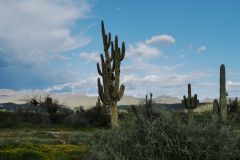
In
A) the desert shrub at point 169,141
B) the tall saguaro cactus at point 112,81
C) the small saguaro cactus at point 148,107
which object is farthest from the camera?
the tall saguaro cactus at point 112,81

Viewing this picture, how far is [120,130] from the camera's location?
8.25 m

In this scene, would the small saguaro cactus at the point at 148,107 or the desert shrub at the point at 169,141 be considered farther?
the small saguaro cactus at the point at 148,107

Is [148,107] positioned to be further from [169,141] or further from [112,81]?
[112,81]

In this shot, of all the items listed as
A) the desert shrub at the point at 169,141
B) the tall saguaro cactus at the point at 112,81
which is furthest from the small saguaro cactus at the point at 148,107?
the tall saguaro cactus at the point at 112,81

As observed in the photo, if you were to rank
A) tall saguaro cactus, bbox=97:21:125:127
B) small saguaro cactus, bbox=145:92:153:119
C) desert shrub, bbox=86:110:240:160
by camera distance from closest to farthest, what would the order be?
desert shrub, bbox=86:110:240:160, small saguaro cactus, bbox=145:92:153:119, tall saguaro cactus, bbox=97:21:125:127

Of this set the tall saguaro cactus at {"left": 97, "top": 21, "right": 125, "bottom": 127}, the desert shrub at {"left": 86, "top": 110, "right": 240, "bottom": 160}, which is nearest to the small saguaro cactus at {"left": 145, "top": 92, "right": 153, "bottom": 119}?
the desert shrub at {"left": 86, "top": 110, "right": 240, "bottom": 160}

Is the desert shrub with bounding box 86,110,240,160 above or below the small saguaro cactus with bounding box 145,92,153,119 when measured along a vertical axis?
below

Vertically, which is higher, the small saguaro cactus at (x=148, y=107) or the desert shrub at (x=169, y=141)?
the small saguaro cactus at (x=148, y=107)

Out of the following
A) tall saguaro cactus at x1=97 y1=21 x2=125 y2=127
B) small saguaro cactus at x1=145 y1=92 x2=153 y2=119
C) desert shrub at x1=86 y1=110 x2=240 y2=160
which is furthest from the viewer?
tall saguaro cactus at x1=97 y1=21 x2=125 y2=127

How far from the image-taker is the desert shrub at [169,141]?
7348 millimetres

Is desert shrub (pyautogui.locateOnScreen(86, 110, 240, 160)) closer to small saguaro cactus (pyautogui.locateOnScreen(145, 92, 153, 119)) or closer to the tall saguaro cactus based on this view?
small saguaro cactus (pyautogui.locateOnScreen(145, 92, 153, 119))

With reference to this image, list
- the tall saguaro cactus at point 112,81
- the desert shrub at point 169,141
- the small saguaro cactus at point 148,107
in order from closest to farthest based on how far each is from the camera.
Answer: the desert shrub at point 169,141, the small saguaro cactus at point 148,107, the tall saguaro cactus at point 112,81

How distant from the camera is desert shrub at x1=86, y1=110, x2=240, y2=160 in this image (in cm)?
735

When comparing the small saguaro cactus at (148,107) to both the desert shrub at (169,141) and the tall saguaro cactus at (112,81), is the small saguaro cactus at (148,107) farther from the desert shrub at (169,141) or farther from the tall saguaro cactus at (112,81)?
the tall saguaro cactus at (112,81)
